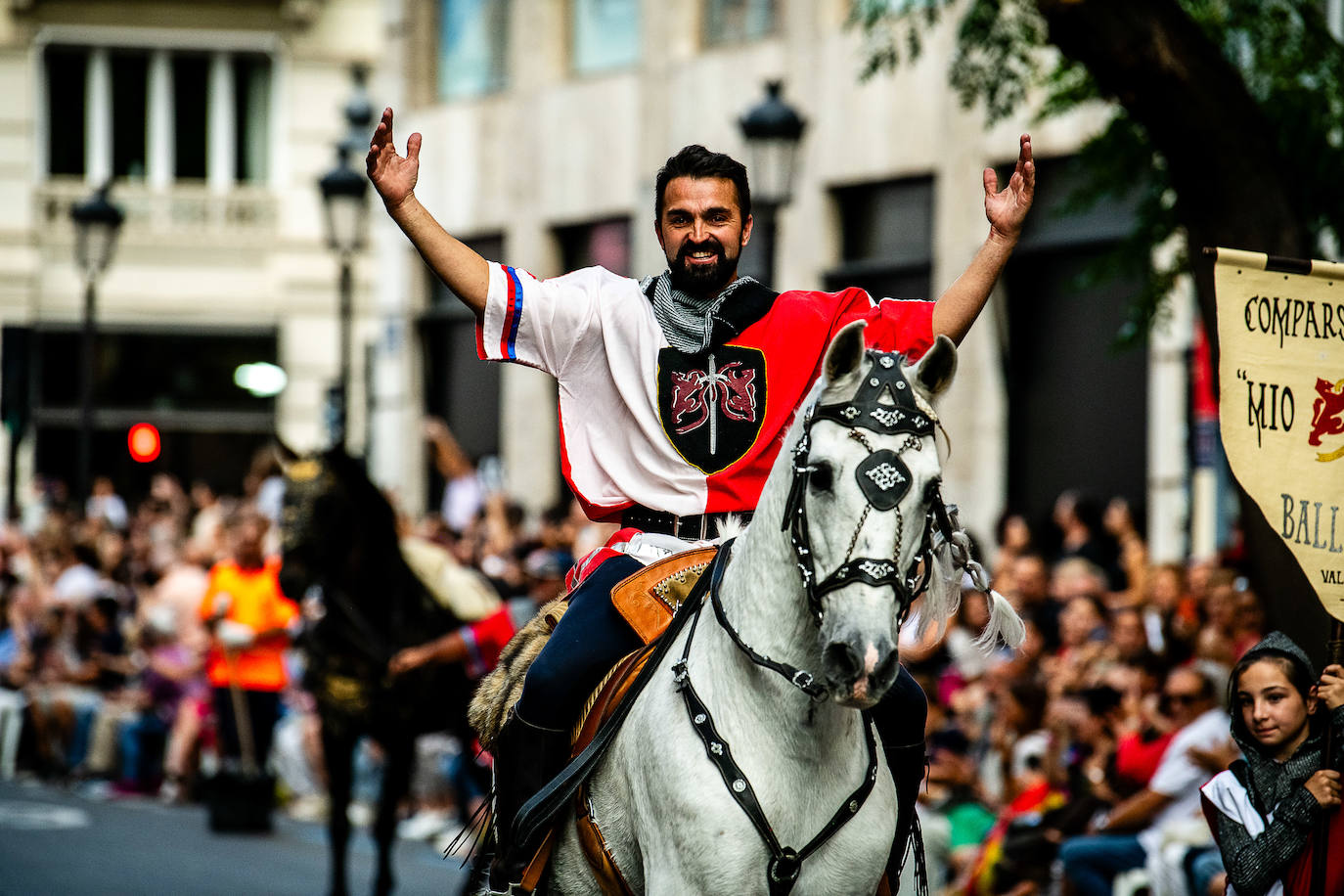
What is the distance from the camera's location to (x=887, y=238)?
2014 cm

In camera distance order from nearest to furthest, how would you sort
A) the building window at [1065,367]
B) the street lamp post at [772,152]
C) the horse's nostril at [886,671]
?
the horse's nostril at [886,671] < the street lamp post at [772,152] < the building window at [1065,367]

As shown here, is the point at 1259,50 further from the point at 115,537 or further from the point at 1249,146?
the point at 115,537

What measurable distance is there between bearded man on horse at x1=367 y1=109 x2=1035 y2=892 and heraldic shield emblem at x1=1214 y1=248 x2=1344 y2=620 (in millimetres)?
742

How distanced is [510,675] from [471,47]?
21444 mm

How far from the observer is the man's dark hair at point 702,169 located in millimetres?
5445

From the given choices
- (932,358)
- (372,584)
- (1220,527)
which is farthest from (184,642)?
(932,358)

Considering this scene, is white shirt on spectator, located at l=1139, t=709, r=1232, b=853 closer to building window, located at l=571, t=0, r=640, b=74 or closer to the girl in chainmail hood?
the girl in chainmail hood

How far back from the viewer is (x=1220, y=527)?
14305mm

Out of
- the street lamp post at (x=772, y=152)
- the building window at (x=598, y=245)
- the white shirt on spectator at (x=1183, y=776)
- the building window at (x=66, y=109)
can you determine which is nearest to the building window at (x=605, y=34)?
the building window at (x=598, y=245)

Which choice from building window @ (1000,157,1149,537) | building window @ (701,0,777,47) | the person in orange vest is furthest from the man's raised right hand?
building window @ (701,0,777,47)

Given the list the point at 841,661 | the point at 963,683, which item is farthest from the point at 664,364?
the point at 963,683

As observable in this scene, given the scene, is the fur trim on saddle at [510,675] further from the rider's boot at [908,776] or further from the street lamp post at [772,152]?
the street lamp post at [772,152]

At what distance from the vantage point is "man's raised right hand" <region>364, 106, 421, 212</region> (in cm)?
536

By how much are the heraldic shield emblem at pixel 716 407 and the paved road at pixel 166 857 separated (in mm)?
7564
